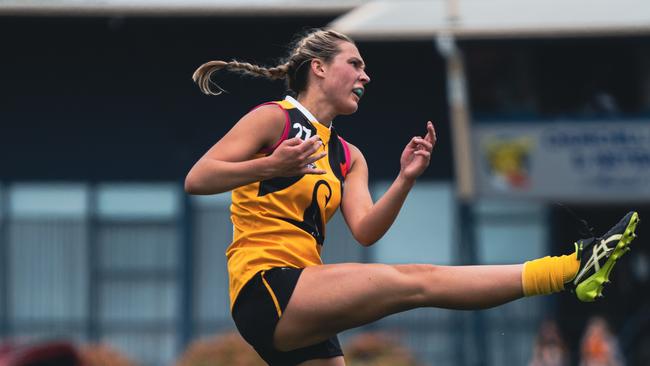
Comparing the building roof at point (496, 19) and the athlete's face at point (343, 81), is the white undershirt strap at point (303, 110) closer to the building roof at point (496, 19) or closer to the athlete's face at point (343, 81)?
the athlete's face at point (343, 81)

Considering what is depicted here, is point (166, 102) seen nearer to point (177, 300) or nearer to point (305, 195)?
point (177, 300)

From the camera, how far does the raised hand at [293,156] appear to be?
20.9ft

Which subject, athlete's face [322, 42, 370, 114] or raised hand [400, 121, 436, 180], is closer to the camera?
raised hand [400, 121, 436, 180]

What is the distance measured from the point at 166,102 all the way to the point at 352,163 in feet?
39.4

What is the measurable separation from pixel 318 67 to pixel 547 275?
5.40ft

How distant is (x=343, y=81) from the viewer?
7.12 metres

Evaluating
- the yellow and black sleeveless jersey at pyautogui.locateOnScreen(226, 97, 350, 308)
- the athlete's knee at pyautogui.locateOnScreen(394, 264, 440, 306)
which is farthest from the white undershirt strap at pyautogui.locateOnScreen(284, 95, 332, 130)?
the athlete's knee at pyautogui.locateOnScreen(394, 264, 440, 306)

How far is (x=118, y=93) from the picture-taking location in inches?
757

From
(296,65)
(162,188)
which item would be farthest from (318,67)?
(162,188)

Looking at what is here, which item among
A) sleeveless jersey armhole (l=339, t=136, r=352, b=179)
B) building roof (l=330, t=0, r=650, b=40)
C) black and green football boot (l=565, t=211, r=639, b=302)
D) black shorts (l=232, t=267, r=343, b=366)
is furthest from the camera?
building roof (l=330, t=0, r=650, b=40)

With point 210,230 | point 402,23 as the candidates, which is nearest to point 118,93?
point 210,230

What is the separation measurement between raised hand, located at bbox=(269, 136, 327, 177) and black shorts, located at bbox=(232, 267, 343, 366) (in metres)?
0.54

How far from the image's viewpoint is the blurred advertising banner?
16.4 meters

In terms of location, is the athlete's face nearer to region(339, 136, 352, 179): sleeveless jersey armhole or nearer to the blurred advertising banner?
region(339, 136, 352, 179): sleeveless jersey armhole
